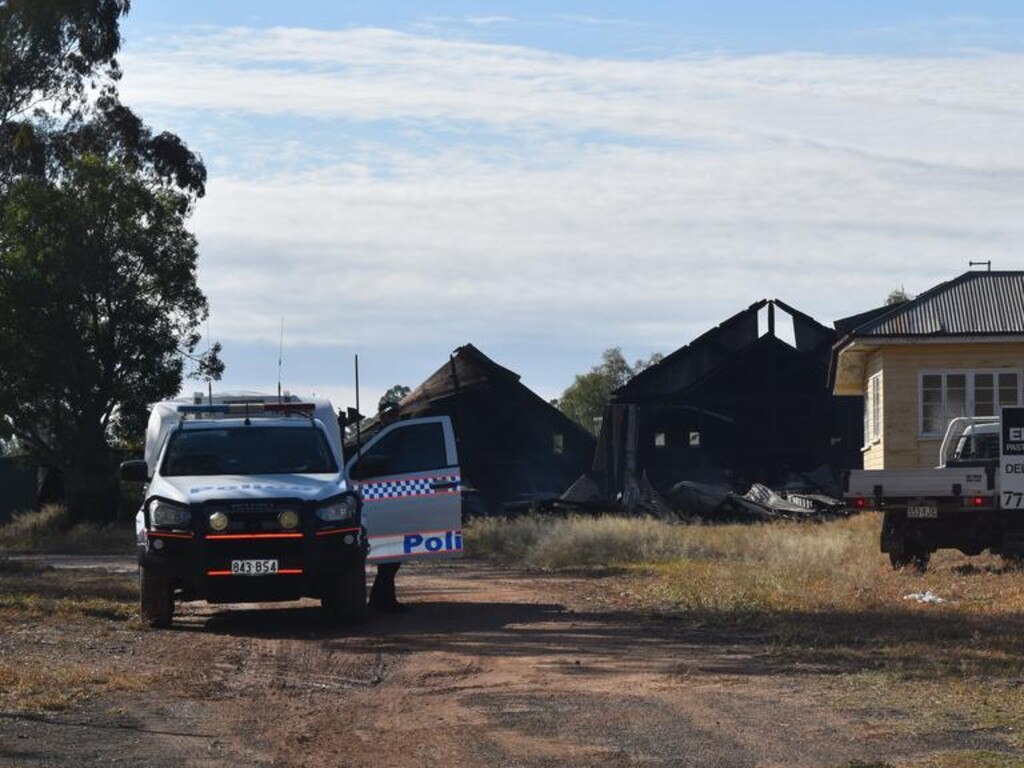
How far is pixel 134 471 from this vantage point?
17.1 m

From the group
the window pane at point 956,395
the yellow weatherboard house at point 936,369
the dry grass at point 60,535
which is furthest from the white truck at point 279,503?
the dry grass at point 60,535

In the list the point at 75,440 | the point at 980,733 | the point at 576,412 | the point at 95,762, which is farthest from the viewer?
the point at 576,412

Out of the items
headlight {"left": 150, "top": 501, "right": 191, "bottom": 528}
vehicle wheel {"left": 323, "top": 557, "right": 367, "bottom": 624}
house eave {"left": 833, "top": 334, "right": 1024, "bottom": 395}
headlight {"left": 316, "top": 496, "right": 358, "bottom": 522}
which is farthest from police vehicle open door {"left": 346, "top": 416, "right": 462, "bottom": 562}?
house eave {"left": 833, "top": 334, "right": 1024, "bottom": 395}

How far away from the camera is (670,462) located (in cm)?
5553

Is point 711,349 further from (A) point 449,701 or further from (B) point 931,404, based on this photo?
(A) point 449,701

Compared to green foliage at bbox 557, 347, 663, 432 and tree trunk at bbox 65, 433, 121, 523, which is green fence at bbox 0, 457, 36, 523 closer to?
tree trunk at bbox 65, 433, 121, 523

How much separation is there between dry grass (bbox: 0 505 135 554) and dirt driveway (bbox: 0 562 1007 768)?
25.3 m

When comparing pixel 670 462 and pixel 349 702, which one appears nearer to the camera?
pixel 349 702

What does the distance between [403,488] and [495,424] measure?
40.0 metres

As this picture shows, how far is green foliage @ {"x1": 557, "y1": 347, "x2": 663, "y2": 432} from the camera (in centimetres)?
12000

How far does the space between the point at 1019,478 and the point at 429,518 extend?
7.14 m

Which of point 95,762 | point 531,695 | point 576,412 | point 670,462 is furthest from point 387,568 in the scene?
point 576,412

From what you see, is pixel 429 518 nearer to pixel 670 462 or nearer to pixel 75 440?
pixel 75 440

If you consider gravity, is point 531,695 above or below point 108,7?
below
